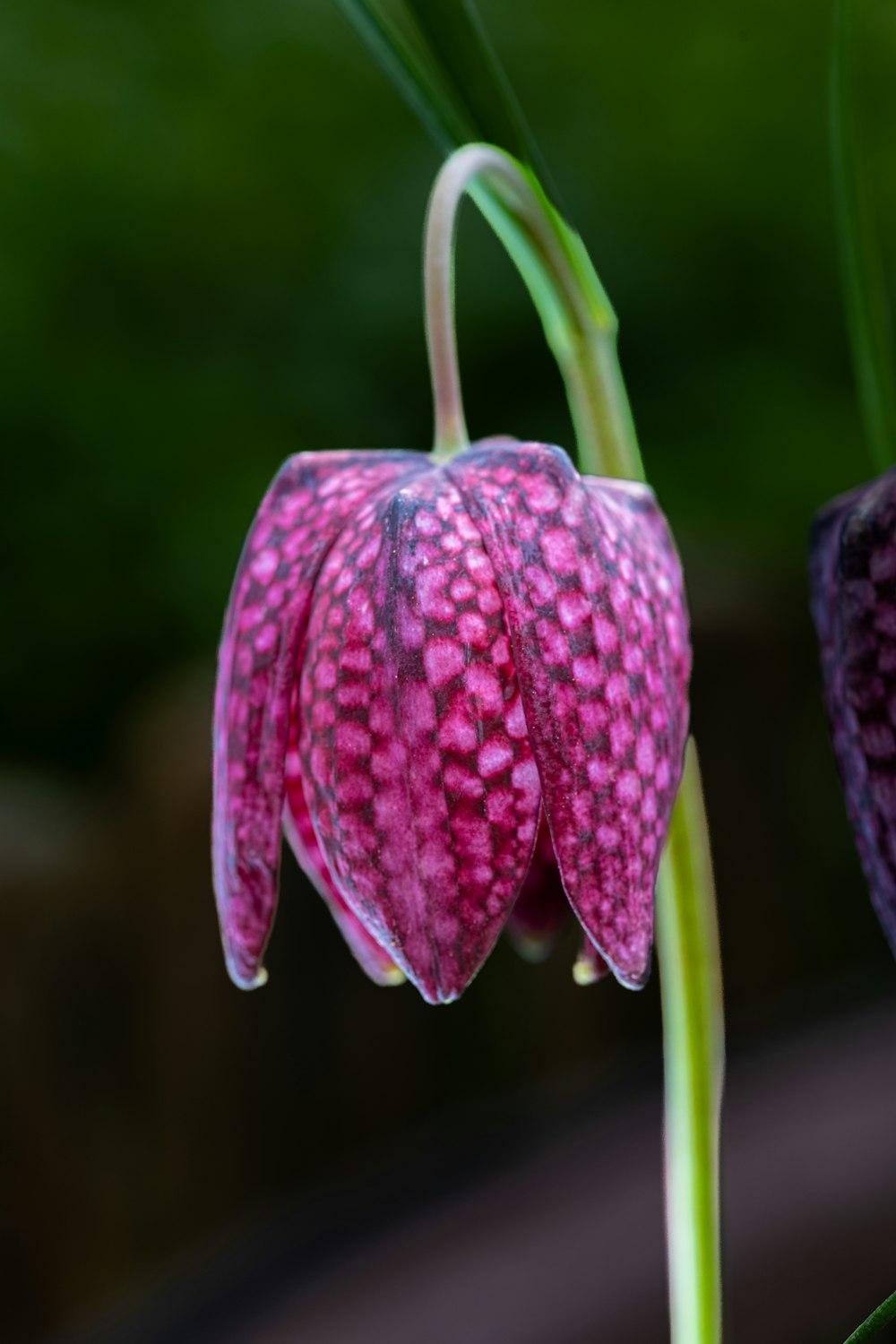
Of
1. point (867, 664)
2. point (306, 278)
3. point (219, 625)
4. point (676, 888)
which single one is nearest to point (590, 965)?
point (676, 888)

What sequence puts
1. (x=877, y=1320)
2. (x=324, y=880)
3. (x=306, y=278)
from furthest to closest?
(x=306, y=278), (x=324, y=880), (x=877, y=1320)

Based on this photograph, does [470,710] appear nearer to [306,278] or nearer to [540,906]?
[540,906]

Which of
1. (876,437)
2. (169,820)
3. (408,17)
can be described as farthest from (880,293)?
(169,820)

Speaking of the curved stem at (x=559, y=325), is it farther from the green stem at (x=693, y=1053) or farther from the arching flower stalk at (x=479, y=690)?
the green stem at (x=693, y=1053)

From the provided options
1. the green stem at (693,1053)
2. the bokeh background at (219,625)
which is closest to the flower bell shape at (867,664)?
the green stem at (693,1053)

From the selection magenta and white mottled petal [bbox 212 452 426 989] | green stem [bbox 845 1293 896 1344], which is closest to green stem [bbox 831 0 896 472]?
magenta and white mottled petal [bbox 212 452 426 989]

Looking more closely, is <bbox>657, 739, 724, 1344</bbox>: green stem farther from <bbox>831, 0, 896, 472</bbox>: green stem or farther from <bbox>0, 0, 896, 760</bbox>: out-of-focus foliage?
<bbox>0, 0, 896, 760</bbox>: out-of-focus foliage
